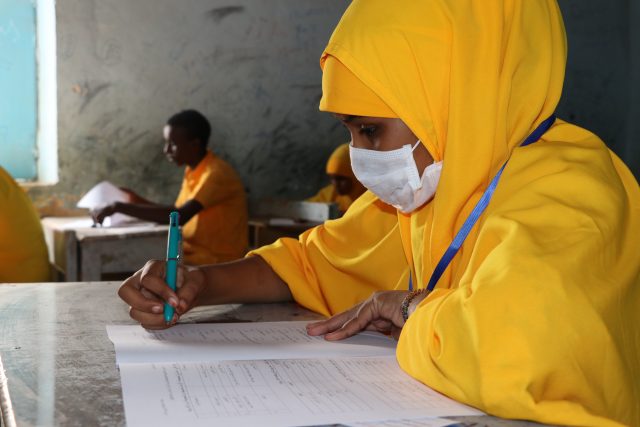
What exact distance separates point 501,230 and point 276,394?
41 cm

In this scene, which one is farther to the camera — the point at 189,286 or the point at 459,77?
the point at 189,286

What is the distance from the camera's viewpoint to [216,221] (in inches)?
199

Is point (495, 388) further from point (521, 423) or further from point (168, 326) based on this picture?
point (168, 326)

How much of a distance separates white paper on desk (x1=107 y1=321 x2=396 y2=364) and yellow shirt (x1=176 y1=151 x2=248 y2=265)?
3514mm

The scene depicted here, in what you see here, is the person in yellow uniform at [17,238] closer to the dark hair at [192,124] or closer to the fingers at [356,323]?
the dark hair at [192,124]

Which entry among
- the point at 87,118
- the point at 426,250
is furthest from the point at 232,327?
the point at 87,118

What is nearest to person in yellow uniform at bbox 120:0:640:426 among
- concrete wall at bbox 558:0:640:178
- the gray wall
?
the gray wall

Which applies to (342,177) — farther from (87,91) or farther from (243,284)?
(243,284)

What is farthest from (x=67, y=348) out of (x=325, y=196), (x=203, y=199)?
(x=325, y=196)

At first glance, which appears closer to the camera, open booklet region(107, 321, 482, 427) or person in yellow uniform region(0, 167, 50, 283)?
open booklet region(107, 321, 482, 427)

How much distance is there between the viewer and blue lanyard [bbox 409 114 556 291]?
130 cm

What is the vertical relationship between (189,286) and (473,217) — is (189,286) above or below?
below

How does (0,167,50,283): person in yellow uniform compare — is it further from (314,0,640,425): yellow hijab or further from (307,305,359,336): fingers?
(307,305,359,336): fingers

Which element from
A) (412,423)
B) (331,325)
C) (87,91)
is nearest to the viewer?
(412,423)
